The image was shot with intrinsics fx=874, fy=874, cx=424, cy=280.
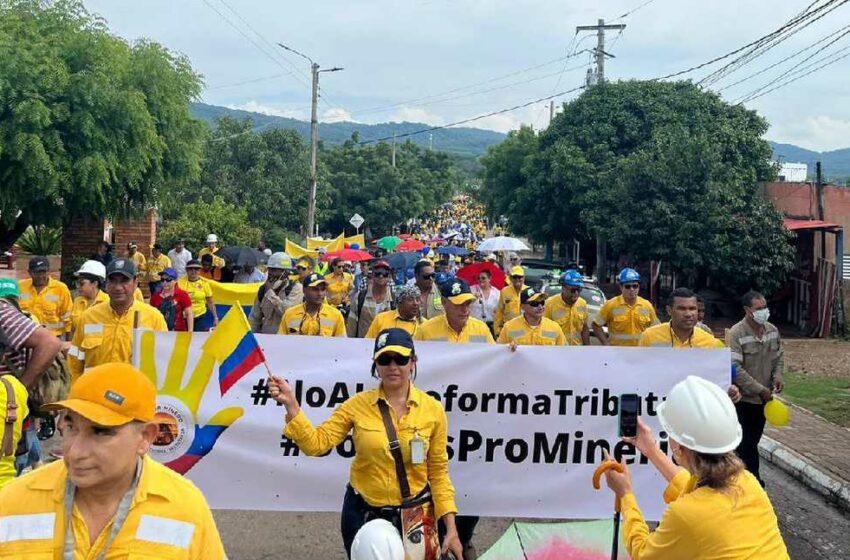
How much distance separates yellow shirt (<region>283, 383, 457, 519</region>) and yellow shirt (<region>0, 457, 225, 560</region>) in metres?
1.61

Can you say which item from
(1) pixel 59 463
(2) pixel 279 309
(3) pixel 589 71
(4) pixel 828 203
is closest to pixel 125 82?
(2) pixel 279 309

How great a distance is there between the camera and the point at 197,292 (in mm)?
12414

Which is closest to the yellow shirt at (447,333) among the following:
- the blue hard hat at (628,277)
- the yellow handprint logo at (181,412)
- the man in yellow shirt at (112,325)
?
the yellow handprint logo at (181,412)

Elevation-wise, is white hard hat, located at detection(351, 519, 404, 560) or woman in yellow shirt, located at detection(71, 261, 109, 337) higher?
woman in yellow shirt, located at detection(71, 261, 109, 337)

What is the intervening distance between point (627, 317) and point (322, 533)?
405 cm

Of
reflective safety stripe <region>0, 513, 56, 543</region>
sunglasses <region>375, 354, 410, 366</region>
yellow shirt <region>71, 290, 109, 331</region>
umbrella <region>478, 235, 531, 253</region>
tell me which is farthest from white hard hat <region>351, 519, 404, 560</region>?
umbrella <region>478, 235, 531, 253</region>

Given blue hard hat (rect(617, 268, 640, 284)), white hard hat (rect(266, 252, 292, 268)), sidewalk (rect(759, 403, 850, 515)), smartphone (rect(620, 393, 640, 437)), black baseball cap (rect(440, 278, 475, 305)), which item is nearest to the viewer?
smartphone (rect(620, 393, 640, 437))

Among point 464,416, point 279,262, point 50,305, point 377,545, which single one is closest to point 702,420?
point 377,545

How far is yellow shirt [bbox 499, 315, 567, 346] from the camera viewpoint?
7391 mm

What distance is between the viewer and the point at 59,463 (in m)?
2.50

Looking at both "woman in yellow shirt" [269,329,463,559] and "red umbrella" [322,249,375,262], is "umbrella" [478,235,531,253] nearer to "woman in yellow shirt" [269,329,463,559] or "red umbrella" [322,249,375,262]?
"red umbrella" [322,249,375,262]

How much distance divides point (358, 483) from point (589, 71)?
34.5m

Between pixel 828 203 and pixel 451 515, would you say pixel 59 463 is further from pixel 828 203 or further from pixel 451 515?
pixel 828 203

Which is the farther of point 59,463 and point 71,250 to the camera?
point 71,250
